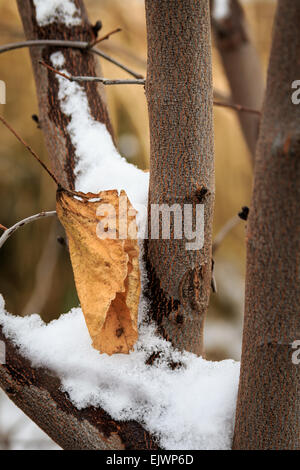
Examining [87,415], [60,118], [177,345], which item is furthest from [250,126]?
[87,415]

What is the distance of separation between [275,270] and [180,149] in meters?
0.16

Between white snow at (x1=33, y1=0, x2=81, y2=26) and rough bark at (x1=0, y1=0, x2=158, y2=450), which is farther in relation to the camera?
white snow at (x1=33, y1=0, x2=81, y2=26)

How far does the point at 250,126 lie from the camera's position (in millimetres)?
1092

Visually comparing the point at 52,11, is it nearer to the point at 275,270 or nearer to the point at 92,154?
the point at 92,154

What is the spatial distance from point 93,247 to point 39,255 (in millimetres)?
1227

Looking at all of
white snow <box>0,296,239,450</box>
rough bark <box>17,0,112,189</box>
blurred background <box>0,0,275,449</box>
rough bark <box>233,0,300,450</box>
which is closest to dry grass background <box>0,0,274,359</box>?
blurred background <box>0,0,275,449</box>

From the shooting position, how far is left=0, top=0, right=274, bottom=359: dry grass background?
148cm

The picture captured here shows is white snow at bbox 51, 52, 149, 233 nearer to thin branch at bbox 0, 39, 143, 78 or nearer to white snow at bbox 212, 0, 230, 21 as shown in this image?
thin branch at bbox 0, 39, 143, 78

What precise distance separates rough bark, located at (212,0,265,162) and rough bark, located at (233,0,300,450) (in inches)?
30.1

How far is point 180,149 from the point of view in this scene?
1.33 feet

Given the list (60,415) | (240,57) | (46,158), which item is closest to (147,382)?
(60,415)

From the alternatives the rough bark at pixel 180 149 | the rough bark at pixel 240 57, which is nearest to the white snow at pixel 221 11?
the rough bark at pixel 240 57

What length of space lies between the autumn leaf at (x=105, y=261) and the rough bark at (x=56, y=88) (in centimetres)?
13
